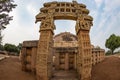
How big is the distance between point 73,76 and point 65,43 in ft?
38.3

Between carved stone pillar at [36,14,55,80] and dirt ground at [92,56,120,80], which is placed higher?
carved stone pillar at [36,14,55,80]

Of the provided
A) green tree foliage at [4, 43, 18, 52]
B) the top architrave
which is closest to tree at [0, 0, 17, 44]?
the top architrave

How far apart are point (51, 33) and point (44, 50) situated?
1.09 metres

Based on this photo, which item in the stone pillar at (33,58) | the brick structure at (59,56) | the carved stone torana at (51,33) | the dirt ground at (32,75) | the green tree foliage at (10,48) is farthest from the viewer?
the green tree foliage at (10,48)

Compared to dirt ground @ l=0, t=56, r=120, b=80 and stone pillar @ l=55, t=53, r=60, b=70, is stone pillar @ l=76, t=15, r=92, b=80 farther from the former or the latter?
stone pillar @ l=55, t=53, r=60, b=70

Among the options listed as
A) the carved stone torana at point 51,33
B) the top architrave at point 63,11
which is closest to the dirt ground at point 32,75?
the carved stone torana at point 51,33

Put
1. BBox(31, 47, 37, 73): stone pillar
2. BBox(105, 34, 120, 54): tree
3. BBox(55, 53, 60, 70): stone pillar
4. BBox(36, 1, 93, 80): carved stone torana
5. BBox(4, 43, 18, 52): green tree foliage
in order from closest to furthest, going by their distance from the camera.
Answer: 1. BBox(36, 1, 93, 80): carved stone torana
2. BBox(31, 47, 37, 73): stone pillar
3. BBox(55, 53, 60, 70): stone pillar
4. BBox(4, 43, 18, 52): green tree foliage
5. BBox(105, 34, 120, 54): tree

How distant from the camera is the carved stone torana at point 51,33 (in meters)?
9.74

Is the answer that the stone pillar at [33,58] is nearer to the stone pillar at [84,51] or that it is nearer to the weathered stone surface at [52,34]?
the weathered stone surface at [52,34]

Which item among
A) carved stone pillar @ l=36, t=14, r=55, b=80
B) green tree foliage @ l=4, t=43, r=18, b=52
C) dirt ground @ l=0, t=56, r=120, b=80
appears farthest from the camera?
green tree foliage @ l=4, t=43, r=18, b=52

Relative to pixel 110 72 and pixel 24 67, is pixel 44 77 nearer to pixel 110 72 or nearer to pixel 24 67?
pixel 24 67

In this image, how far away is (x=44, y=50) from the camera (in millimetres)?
9906

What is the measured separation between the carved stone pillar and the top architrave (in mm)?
523

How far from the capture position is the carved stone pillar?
9633mm
